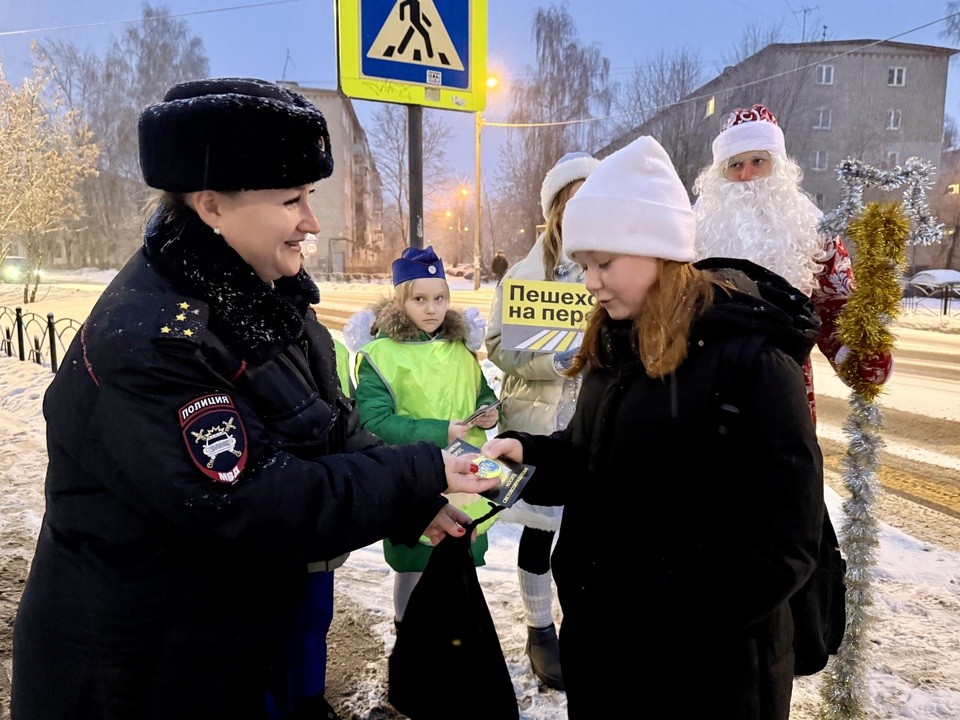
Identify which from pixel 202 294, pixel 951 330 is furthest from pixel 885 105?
pixel 202 294

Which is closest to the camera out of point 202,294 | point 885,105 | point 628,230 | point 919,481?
point 202,294

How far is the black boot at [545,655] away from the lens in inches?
110

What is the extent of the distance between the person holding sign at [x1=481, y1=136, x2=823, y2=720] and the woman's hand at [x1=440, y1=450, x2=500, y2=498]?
12.6 inches

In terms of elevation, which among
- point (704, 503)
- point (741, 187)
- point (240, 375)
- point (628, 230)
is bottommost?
point (704, 503)

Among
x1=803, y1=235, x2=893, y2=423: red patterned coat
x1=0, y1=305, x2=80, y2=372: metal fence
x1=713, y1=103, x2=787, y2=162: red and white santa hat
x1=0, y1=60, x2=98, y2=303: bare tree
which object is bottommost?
x1=0, y1=305, x2=80, y2=372: metal fence

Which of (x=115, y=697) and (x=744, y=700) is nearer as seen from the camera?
(x=115, y=697)

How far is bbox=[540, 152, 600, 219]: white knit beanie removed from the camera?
9.50ft

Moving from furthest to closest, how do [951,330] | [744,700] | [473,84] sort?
[951,330] → [473,84] → [744,700]

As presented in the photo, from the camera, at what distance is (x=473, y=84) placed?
138 inches

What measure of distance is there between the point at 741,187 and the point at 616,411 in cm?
185

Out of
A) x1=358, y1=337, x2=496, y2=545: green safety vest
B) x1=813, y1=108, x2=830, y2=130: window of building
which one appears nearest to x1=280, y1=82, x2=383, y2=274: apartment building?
x1=358, y1=337, x2=496, y2=545: green safety vest

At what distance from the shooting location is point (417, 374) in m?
2.77

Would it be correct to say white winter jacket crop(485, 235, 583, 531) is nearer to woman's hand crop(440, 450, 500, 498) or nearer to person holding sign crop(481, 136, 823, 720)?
person holding sign crop(481, 136, 823, 720)

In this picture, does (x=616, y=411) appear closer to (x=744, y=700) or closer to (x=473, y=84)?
(x=744, y=700)
